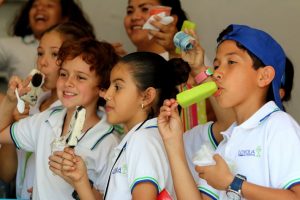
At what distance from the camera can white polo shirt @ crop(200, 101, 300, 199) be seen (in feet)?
6.50

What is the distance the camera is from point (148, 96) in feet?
8.28

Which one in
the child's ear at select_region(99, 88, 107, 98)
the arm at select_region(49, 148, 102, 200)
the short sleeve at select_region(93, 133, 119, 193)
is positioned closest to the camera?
the arm at select_region(49, 148, 102, 200)

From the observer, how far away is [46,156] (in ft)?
8.95

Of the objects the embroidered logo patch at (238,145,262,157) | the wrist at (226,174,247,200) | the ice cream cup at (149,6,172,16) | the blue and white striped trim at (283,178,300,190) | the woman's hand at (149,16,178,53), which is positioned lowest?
the wrist at (226,174,247,200)

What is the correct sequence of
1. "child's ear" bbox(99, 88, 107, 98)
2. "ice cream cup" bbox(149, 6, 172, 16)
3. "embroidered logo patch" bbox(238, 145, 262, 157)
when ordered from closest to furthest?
"embroidered logo patch" bbox(238, 145, 262, 157), "child's ear" bbox(99, 88, 107, 98), "ice cream cup" bbox(149, 6, 172, 16)

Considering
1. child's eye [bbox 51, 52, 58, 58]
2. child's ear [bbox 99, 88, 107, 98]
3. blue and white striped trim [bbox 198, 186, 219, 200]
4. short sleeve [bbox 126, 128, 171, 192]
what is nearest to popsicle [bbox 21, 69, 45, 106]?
child's eye [bbox 51, 52, 58, 58]

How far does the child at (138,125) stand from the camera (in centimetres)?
228

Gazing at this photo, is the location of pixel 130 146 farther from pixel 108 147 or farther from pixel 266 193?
pixel 266 193

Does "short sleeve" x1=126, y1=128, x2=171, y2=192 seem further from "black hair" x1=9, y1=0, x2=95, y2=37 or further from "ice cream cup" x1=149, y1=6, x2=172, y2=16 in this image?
"black hair" x1=9, y1=0, x2=95, y2=37

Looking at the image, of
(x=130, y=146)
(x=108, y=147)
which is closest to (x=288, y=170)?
(x=130, y=146)

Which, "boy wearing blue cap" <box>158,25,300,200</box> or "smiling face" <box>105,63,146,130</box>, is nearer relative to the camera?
"boy wearing blue cap" <box>158,25,300,200</box>

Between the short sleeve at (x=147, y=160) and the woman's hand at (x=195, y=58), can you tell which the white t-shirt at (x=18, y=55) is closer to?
the woman's hand at (x=195, y=58)

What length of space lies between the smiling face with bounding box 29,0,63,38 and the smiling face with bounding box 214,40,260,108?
1553mm

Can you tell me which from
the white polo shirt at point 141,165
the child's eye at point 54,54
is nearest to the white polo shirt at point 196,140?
the white polo shirt at point 141,165
